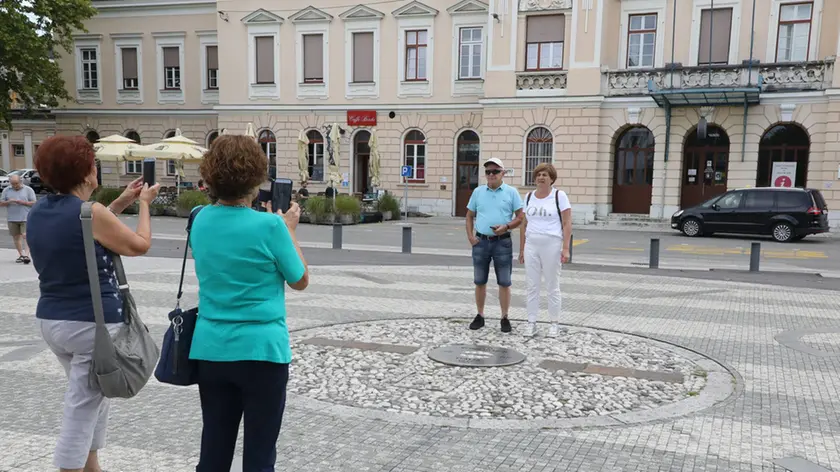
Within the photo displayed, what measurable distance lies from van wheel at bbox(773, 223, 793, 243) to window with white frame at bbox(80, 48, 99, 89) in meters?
34.4

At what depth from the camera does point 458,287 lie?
417 inches

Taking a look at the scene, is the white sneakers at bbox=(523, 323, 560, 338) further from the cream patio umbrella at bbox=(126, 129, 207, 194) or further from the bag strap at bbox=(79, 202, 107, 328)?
the cream patio umbrella at bbox=(126, 129, 207, 194)

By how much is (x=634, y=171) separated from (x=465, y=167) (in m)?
7.41

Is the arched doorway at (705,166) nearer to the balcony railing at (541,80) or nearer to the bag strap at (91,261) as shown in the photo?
the balcony railing at (541,80)

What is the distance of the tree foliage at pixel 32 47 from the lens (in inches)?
1182

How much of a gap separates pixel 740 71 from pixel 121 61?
101 ft

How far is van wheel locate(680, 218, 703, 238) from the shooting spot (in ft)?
74.2

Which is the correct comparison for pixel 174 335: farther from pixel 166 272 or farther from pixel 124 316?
pixel 166 272

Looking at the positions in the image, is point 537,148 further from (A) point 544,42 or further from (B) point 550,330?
(B) point 550,330

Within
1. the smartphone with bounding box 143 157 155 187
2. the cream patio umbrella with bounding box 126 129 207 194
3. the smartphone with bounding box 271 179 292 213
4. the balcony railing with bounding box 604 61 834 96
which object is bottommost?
the smartphone with bounding box 271 179 292 213

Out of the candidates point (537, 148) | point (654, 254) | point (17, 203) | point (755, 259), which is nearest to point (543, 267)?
point (654, 254)

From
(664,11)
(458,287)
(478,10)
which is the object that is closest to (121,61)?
(478,10)

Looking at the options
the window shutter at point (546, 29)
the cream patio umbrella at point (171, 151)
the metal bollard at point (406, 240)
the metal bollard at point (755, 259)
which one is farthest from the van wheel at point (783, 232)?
the cream patio umbrella at point (171, 151)

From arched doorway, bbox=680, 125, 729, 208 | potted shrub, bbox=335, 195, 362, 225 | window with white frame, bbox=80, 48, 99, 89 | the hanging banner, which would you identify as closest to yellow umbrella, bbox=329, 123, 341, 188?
potted shrub, bbox=335, 195, 362, 225
